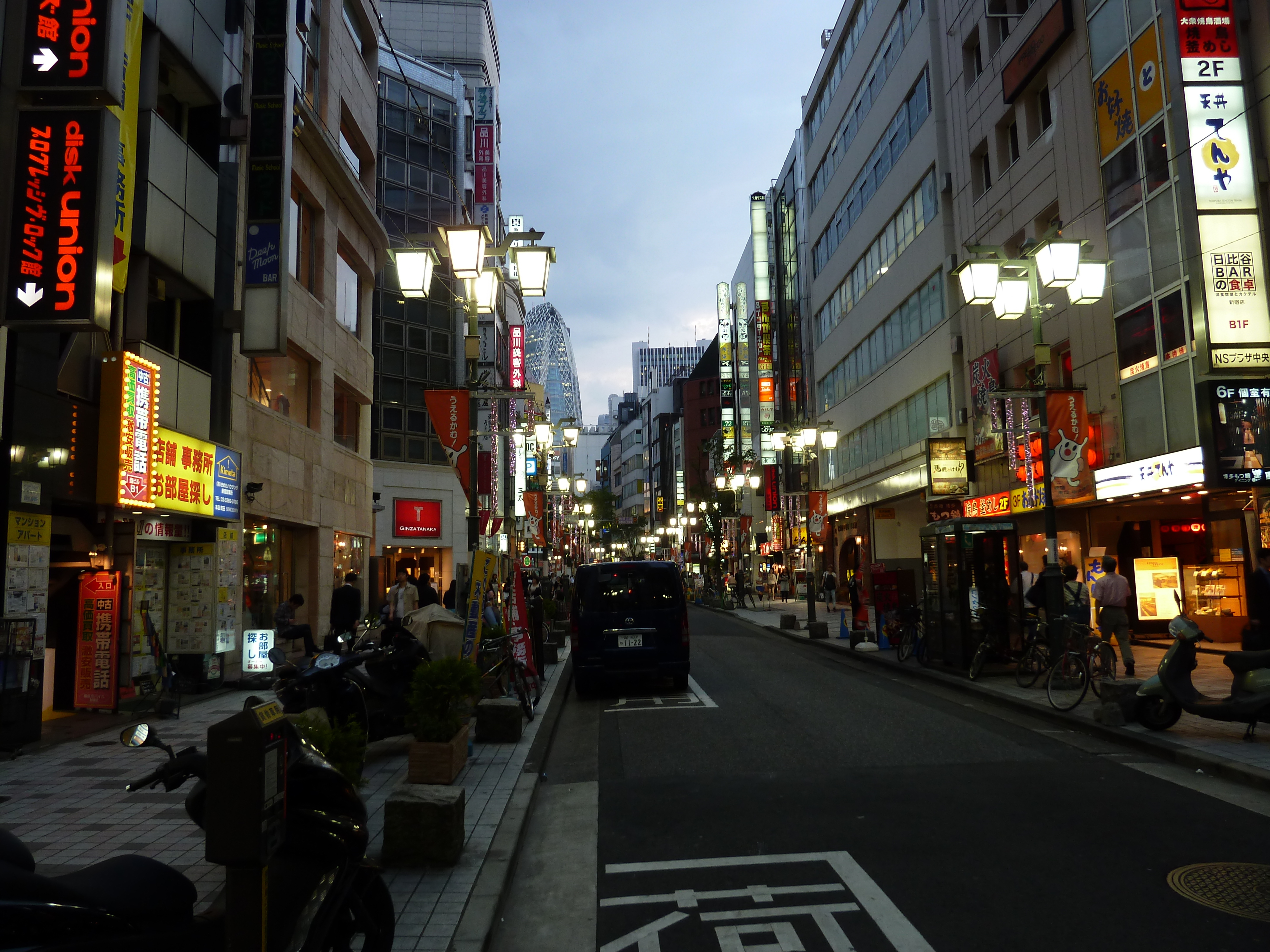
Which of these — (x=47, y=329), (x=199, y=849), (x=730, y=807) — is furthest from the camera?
(x=47, y=329)

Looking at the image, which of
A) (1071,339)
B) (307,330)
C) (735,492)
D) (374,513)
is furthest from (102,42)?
(735,492)

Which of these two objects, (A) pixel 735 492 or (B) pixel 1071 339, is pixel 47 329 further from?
(A) pixel 735 492

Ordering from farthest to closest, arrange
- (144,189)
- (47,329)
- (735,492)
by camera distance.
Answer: (735,492) < (144,189) < (47,329)

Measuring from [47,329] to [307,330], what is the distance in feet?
41.3

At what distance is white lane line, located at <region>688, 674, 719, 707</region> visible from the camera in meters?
13.2

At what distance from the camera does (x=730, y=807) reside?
7438 millimetres

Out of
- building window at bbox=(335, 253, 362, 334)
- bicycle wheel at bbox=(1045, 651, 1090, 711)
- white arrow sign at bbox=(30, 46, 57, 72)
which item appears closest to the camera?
white arrow sign at bbox=(30, 46, 57, 72)

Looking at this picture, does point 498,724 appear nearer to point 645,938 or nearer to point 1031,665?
point 645,938

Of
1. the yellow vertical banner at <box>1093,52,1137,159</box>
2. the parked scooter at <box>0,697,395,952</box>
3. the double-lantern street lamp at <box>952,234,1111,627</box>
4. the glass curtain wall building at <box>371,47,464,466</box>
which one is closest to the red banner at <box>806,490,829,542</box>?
the yellow vertical banner at <box>1093,52,1137,159</box>

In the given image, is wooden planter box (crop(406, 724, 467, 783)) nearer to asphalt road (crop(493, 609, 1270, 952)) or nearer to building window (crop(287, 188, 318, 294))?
asphalt road (crop(493, 609, 1270, 952))

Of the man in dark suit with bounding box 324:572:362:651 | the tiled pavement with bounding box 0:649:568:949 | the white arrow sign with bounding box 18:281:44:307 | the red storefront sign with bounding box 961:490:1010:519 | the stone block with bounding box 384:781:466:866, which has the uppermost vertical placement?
the white arrow sign with bounding box 18:281:44:307

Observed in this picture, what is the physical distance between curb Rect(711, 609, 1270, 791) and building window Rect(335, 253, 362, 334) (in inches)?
684

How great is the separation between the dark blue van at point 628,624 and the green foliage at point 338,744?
868cm

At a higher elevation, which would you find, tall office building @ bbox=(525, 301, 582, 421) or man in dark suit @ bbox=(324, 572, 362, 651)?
tall office building @ bbox=(525, 301, 582, 421)
